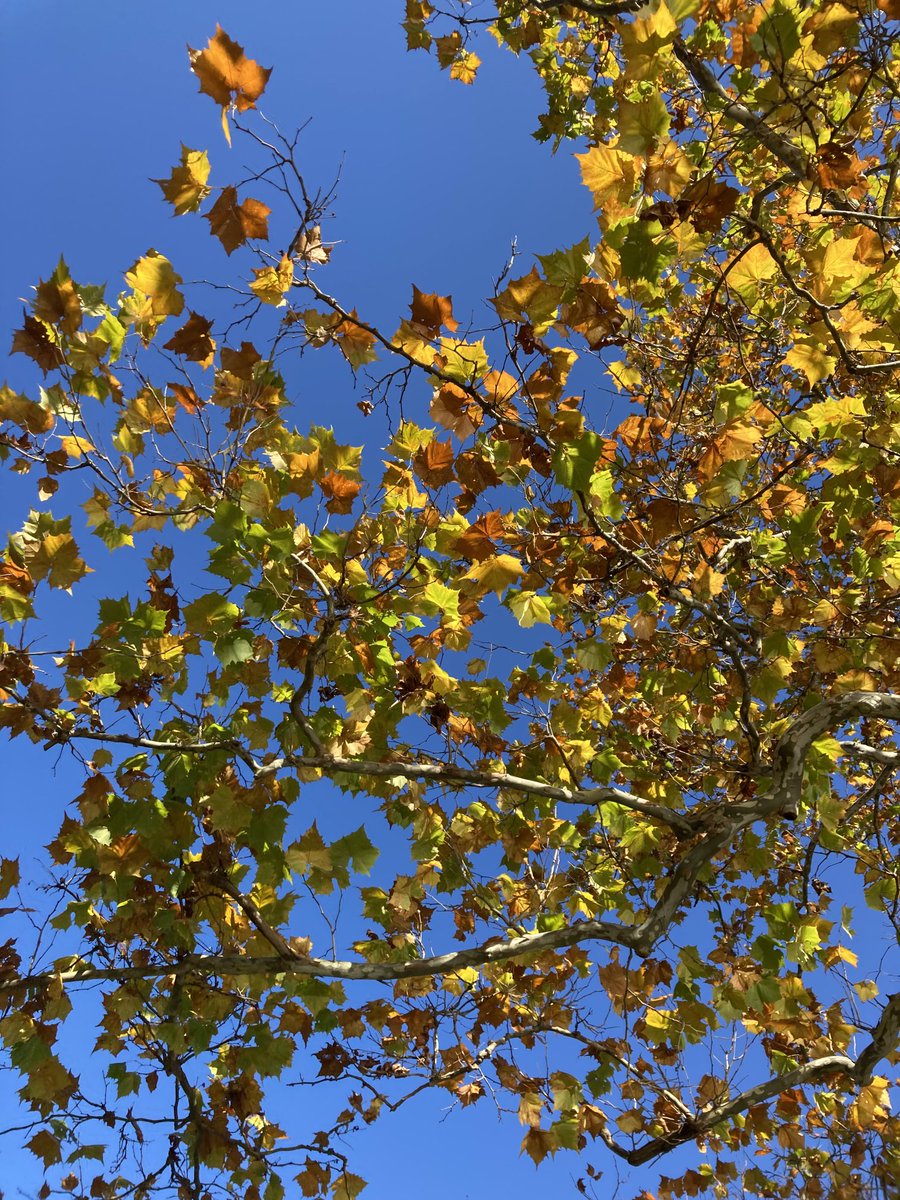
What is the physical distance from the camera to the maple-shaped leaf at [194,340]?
313 cm

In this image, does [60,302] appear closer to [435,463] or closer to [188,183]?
[188,183]

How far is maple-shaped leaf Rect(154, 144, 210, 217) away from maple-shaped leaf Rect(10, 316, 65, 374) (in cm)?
83

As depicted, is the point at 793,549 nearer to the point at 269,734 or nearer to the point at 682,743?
the point at 682,743

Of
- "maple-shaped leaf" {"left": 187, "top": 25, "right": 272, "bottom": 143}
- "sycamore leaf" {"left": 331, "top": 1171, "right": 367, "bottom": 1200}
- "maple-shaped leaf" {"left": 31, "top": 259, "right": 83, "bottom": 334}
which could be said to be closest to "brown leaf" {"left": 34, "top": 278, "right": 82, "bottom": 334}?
"maple-shaped leaf" {"left": 31, "top": 259, "right": 83, "bottom": 334}

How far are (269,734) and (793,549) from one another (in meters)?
3.21

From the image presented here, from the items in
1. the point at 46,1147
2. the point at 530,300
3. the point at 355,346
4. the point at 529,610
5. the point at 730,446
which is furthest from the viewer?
the point at 46,1147

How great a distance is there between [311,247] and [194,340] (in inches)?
27.6

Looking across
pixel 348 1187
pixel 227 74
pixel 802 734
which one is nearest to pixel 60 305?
pixel 227 74

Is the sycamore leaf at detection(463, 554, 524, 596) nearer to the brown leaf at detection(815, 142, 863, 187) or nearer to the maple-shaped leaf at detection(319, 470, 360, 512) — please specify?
the maple-shaped leaf at detection(319, 470, 360, 512)

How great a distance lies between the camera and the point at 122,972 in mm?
3539

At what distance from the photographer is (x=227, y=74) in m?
2.61

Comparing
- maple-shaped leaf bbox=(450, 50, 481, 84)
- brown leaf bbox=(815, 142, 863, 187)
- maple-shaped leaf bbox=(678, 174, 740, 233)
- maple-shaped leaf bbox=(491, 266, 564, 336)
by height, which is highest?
maple-shaped leaf bbox=(450, 50, 481, 84)

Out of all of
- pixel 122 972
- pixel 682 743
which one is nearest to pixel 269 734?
pixel 122 972

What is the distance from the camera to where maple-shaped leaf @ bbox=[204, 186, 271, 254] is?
9.30ft
